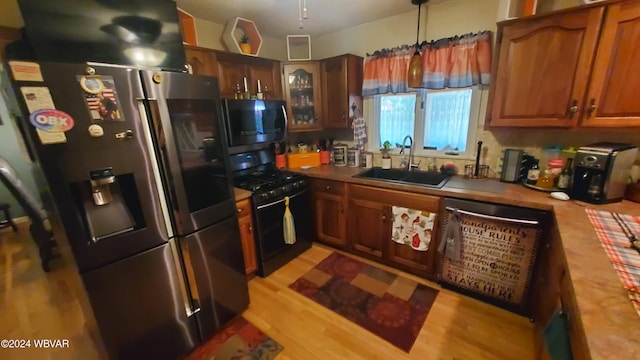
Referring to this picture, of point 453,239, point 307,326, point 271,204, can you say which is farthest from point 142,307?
point 453,239

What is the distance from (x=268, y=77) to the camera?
263 centimetres

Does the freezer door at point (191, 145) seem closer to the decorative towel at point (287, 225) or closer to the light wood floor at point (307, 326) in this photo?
the light wood floor at point (307, 326)

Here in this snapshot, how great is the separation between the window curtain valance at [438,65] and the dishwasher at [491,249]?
45.6 inches

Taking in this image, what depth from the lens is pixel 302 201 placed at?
105 inches

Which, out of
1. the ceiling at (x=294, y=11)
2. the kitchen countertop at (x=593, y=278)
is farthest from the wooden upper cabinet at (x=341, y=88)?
the kitchen countertop at (x=593, y=278)

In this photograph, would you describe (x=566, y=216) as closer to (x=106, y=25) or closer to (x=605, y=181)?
(x=605, y=181)

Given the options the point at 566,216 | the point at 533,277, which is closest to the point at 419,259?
the point at 533,277

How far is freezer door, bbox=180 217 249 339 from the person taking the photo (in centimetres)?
156

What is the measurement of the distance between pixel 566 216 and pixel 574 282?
77 cm

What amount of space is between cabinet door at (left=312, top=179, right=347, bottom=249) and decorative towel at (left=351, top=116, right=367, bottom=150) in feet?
2.18

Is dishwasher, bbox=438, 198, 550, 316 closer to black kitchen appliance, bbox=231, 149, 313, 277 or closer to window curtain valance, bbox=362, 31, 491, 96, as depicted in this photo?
window curtain valance, bbox=362, 31, 491, 96

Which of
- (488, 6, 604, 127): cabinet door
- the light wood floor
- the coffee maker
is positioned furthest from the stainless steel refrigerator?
the coffee maker

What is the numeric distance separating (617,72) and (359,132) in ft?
6.43

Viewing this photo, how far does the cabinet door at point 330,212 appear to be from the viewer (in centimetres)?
261
